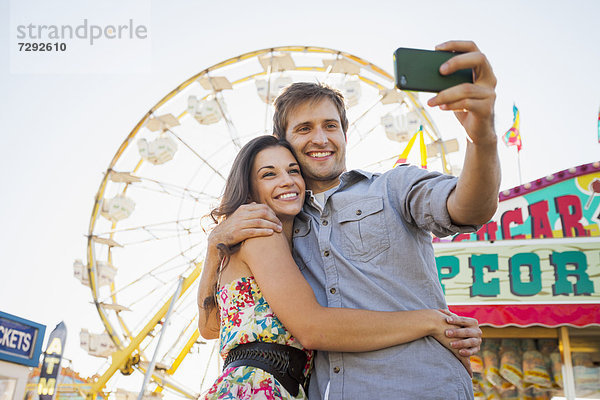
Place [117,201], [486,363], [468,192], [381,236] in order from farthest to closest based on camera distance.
→ 1. [117,201]
2. [486,363]
3. [381,236]
4. [468,192]

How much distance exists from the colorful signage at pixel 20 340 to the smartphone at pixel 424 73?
11.2 m

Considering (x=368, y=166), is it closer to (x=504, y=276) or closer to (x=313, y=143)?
(x=504, y=276)

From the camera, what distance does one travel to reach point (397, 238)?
1956mm

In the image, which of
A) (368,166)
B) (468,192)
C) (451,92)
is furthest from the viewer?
(368,166)

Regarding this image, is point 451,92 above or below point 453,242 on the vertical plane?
below

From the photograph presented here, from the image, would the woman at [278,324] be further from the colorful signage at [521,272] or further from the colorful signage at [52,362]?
the colorful signage at [52,362]

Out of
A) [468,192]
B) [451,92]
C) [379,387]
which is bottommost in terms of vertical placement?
[379,387]

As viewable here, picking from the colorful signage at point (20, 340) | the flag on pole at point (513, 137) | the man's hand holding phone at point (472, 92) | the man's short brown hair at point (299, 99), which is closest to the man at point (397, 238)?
the man's hand holding phone at point (472, 92)

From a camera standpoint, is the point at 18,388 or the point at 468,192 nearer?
the point at 468,192

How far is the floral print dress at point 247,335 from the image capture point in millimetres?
1774

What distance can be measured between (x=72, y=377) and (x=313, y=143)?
24.1 metres

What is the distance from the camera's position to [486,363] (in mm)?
6820

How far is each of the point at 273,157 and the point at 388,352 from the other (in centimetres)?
103

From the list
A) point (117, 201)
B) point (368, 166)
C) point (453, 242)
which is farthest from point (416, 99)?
point (117, 201)
